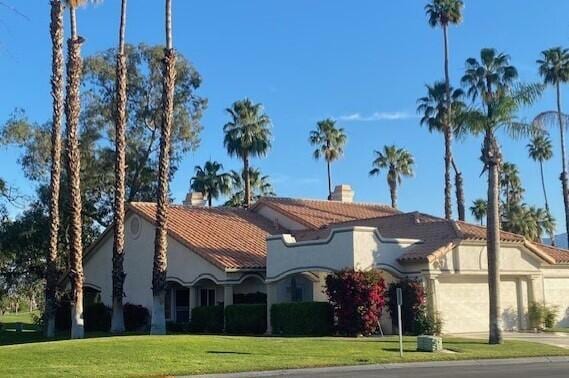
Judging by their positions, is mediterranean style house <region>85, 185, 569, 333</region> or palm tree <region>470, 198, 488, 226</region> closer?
mediterranean style house <region>85, 185, 569, 333</region>

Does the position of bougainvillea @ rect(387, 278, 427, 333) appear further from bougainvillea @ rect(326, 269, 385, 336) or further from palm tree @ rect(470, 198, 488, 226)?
palm tree @ rect(470, 198, 488, 226)

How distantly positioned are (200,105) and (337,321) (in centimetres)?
2572

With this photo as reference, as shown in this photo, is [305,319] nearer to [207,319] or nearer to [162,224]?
[207,319]

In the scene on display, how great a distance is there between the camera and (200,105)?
50.3 meters

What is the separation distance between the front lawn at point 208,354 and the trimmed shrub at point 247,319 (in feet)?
20.5

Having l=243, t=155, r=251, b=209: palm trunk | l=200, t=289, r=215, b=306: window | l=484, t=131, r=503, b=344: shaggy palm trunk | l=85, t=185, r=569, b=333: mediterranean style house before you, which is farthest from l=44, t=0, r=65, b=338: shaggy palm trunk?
Answer: l=243, t=155, r=251, b=209: palm trunk

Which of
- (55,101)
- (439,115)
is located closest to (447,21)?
A: (439,115)

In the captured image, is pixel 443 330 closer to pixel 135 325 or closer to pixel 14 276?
pixel 135 325

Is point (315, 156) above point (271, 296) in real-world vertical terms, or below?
above

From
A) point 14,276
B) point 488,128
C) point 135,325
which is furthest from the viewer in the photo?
point 14,276

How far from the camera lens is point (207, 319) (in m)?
33.0

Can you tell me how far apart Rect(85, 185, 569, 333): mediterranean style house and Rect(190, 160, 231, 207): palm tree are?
53.2 ft

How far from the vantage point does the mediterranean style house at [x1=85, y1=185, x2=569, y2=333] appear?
1165 inches

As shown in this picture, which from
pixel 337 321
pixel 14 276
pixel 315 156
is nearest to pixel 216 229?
pixel 337 321
